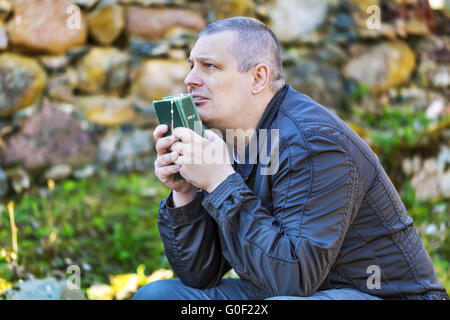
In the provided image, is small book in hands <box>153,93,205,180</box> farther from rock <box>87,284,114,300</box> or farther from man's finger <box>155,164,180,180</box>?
rock <box>87,284,114,300</box>

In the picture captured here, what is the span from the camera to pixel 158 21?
465 cm

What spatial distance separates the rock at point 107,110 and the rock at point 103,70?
0.31 feet

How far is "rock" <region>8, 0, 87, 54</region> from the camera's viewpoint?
4.10m

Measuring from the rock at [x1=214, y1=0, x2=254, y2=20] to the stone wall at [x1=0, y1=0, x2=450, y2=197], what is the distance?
0.04 ft

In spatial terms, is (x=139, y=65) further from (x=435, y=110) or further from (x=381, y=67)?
(x=435, y=110)

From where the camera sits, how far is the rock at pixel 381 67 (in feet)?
17.3

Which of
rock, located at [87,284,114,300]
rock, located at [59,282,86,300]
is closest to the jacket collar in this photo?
rock, located at [59,282,86,300]

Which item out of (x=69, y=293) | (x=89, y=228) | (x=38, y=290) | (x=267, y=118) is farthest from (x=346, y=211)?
(x=89, y=228)

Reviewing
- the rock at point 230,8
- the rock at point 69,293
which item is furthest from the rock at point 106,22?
the rock at point 69,293

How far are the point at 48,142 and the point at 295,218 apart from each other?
122 inches

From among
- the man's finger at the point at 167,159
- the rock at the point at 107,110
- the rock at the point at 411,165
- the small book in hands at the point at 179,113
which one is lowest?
the rock at the point at 411,165

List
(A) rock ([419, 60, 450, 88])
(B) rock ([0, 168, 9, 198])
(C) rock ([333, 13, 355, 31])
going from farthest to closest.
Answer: (A) rock ([419, 60, 450, 88]), (C) rock ([333, 13, 355, 31]), (B) rock ([0, 168, 9, 198])

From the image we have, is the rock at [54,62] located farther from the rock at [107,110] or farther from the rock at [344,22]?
the rock at [344,22]

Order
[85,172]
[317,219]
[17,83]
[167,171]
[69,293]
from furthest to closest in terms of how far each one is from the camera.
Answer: [85,172] < [17,83] < [69,293] < [167,171] < [317,219]
